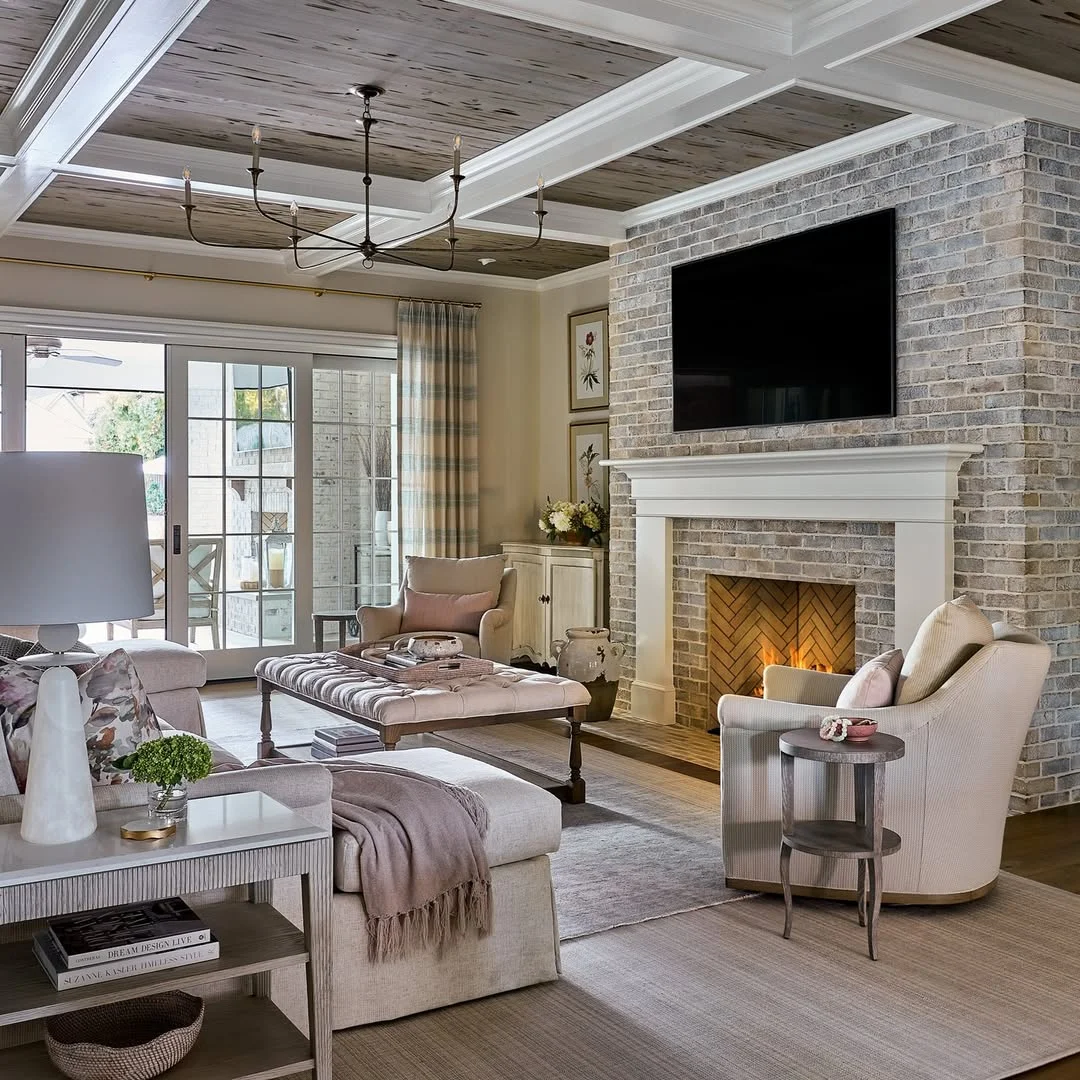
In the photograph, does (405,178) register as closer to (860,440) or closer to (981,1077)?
(860,440)

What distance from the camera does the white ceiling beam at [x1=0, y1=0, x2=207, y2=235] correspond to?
139 inches

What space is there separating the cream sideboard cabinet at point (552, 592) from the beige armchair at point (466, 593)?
2.48 ft

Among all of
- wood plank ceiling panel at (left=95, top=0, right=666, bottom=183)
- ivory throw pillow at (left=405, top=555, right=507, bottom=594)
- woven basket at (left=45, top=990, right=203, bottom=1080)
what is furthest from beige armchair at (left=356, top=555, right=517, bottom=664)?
woven basket at (left=45, top=990, right=203, bottom=1080)

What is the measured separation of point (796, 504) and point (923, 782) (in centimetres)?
218

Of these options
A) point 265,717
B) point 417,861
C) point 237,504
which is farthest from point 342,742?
point 237,504

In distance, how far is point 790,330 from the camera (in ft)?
18.2

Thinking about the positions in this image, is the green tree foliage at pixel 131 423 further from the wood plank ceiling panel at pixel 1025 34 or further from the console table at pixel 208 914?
the console table at pixel 208 914

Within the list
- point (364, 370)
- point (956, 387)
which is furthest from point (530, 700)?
point (364, 370)

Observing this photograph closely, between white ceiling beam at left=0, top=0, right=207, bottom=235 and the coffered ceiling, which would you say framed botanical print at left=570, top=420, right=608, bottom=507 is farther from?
white ceiling beam at left=0, top=0, right=207, bottom=235

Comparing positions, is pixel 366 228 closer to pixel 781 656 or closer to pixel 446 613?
pixel 446 613

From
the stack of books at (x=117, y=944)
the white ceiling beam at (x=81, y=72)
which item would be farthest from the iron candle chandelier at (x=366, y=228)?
the stack of books at (x=117, y=944)

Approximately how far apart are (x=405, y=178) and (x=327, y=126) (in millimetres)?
927

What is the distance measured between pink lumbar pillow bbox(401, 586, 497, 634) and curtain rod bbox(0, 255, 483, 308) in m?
2.44

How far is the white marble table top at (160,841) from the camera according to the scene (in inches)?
79.3
